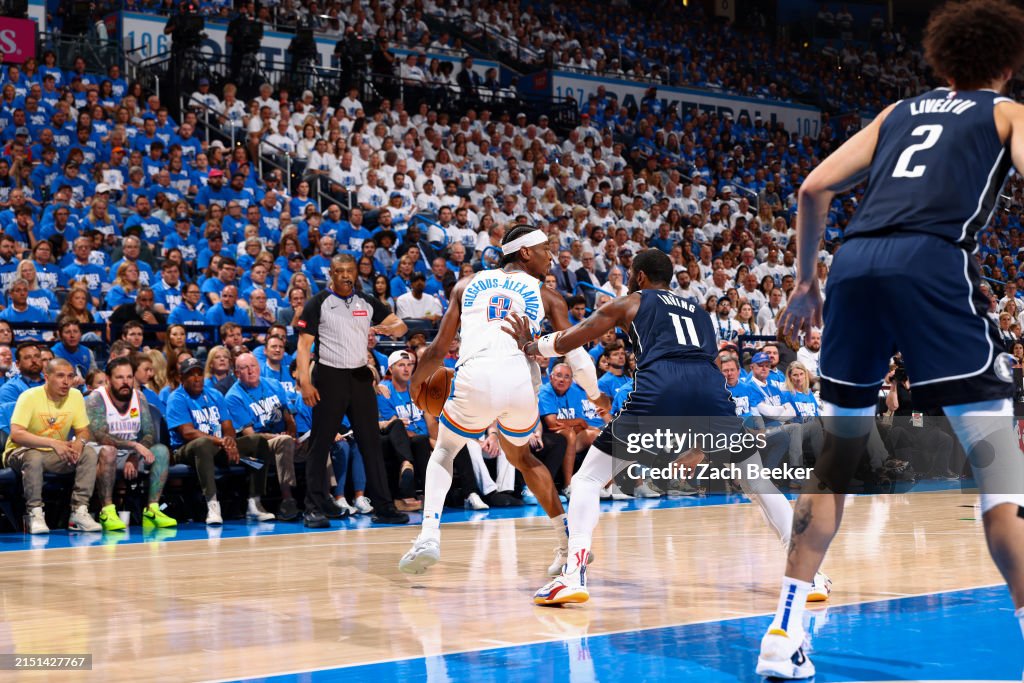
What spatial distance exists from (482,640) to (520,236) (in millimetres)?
2528

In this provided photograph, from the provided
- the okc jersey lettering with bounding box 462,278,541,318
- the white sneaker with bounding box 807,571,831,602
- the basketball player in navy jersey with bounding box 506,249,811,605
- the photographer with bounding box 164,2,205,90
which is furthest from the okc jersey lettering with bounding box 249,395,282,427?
the photographer with bounding box 164,2,205,90

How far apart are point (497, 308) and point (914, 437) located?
884cm

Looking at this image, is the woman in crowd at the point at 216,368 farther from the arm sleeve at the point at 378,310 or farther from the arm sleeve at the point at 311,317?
the arm sleeve at the point at 378,310

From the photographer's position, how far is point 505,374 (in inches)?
243

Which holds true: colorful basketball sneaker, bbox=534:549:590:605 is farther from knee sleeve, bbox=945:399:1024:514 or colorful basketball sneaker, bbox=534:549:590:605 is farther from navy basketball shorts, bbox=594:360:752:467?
knee sleeve, bbox=945:399:1024:514

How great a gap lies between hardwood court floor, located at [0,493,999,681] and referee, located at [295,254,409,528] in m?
0.57

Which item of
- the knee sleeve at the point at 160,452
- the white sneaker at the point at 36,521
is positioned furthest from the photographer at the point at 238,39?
the white sneaker at the point at 36,521

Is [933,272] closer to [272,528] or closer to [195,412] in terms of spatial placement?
[272,528]

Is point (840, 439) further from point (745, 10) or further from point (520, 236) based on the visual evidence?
point (745, 10)

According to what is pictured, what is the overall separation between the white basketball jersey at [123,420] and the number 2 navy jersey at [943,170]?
7150mm

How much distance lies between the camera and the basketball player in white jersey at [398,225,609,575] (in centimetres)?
614

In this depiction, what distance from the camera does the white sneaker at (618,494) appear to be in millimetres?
11867

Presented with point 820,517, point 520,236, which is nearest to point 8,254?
point 520,236

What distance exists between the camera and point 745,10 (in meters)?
32.9
